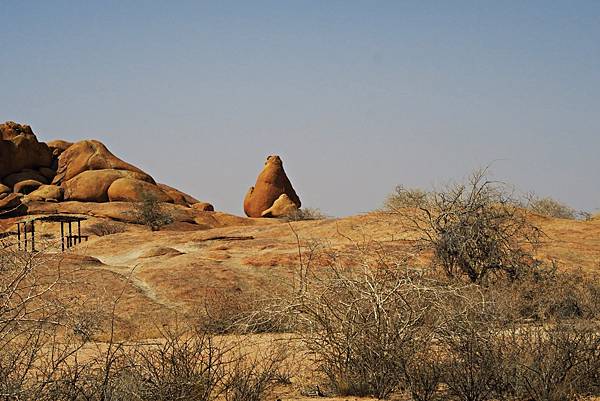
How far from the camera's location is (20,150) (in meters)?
50.4

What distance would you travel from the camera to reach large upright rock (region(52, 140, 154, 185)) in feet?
166

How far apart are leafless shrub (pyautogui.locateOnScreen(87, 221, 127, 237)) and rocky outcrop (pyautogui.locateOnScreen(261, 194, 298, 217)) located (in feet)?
40.3

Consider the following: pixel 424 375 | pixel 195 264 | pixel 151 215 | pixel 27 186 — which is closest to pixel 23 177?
pixel 27 186

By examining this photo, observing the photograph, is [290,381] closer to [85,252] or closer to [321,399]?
[321,399]

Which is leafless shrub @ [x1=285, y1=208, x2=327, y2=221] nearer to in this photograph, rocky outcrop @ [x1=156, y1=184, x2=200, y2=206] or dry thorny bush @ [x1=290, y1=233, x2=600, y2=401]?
rocky outcrop @ [x1=156, y1=184, x2=200, y2=206]

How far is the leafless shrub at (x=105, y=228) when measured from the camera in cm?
3528

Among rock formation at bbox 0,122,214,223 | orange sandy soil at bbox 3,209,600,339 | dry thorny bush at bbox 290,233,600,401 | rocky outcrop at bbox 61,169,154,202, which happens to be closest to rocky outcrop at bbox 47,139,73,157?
rock formation at bbox 0,122,214,223

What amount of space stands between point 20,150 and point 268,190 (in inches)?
662

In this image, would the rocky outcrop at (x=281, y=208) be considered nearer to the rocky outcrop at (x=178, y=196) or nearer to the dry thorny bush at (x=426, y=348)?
the rocky outcrop at (x=178, y=196)

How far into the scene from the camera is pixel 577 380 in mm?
6902

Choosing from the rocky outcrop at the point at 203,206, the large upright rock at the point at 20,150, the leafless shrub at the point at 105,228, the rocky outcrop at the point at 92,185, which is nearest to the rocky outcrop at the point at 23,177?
the large upright rock at the point at 20,150

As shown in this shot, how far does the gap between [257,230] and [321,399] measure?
65.1 ft

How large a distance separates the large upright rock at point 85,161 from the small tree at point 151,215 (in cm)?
1150

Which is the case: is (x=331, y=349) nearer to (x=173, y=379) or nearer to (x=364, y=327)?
(x=364, y=327)
